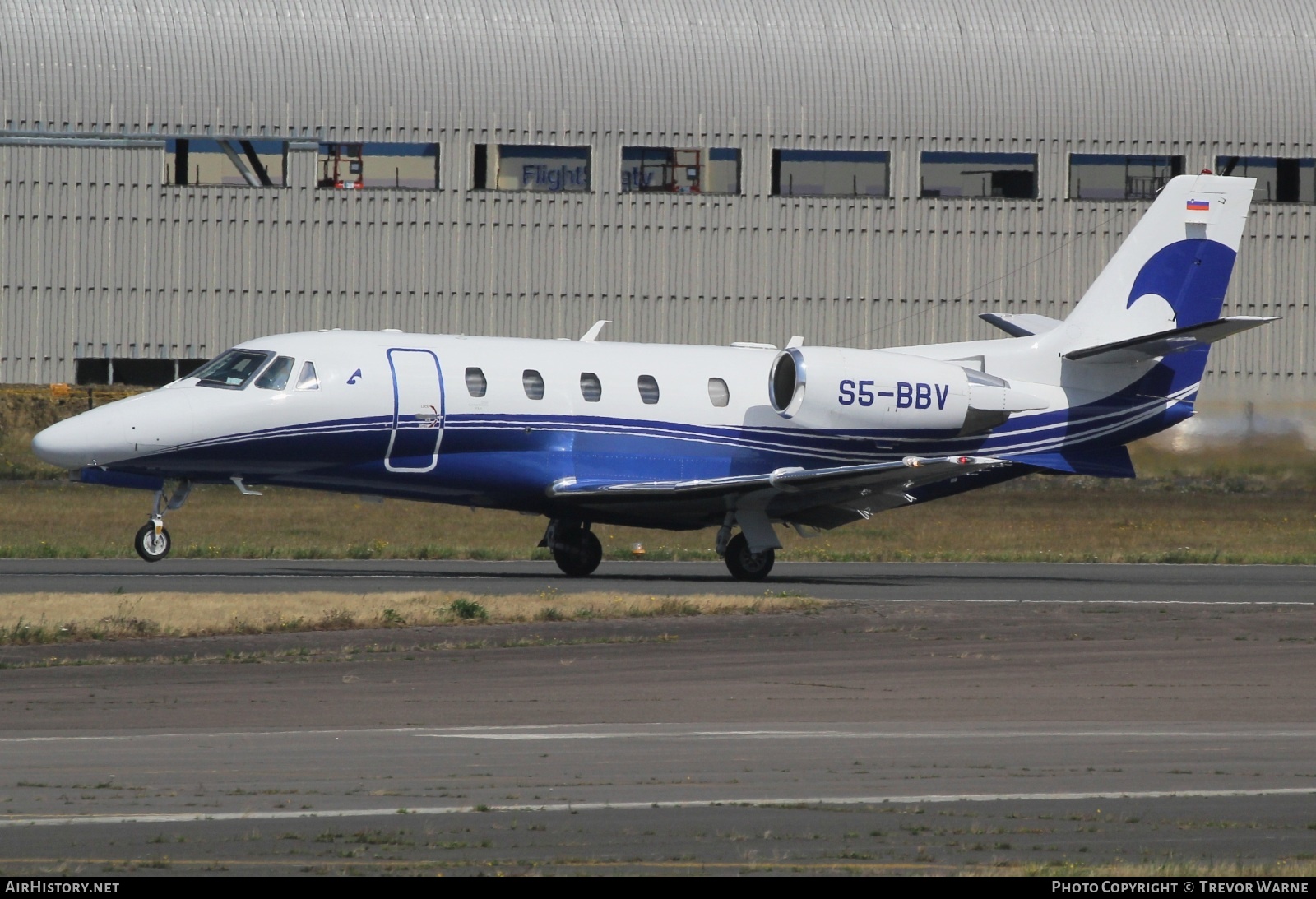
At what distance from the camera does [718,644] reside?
18.8 meters

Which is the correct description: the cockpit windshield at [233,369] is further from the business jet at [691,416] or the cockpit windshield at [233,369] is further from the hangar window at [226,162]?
the hangar window at [226,162]

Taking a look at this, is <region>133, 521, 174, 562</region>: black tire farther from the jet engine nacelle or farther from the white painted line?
the white painted line

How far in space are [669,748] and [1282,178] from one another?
4375 cm

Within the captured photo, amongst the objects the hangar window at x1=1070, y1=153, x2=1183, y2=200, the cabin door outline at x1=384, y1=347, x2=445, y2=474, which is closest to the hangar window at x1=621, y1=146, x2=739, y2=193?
the hangar window at x1=1070, y1=153, x2=1183, y2=200

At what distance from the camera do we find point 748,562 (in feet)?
90.3

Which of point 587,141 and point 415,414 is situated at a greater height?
point 587,141

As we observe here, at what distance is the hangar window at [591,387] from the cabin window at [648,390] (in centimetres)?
69

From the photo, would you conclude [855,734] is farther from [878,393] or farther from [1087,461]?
[1087,461]

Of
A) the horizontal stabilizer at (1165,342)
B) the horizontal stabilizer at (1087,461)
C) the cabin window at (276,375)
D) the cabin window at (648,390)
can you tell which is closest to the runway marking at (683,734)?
the cabin window at (276,375)

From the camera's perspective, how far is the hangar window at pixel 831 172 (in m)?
49.5

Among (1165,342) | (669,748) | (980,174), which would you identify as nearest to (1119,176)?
(980,174)

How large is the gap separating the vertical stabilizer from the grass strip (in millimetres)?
10575

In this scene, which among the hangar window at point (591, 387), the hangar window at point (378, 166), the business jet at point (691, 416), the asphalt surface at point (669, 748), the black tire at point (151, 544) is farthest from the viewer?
the hangar window at point (378, 166)
